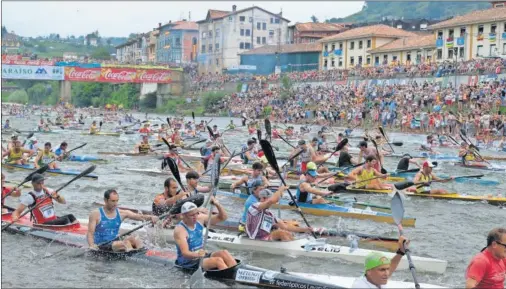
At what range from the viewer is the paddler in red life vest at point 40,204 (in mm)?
12227

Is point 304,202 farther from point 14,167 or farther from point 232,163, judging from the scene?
point 14,167

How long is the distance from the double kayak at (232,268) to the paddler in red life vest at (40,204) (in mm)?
168

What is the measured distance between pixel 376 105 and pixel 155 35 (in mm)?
72135

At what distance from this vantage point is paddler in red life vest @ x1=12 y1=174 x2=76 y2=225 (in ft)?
40.1

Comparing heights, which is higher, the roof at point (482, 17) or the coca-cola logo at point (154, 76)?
the roof at point (482, 17)

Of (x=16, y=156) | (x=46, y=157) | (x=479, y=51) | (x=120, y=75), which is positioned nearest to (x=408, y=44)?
(x=479, y=51)

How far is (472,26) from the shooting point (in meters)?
53.6

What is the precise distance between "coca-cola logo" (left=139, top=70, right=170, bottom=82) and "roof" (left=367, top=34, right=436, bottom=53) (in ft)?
81.7

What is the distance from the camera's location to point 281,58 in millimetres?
81750

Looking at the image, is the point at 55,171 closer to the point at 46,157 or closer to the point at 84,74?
the point at 46,157

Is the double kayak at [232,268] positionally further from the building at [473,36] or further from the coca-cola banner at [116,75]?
the coca-cola banner at [116,75]

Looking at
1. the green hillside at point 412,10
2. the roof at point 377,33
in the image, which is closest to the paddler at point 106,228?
the roof at point 377,33

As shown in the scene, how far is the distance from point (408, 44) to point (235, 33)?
3445cm

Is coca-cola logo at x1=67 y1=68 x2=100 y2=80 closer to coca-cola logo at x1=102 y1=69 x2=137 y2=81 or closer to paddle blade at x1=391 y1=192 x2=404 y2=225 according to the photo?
coca-cola logo at x1=102 y1=69 x2=137 y2=81
